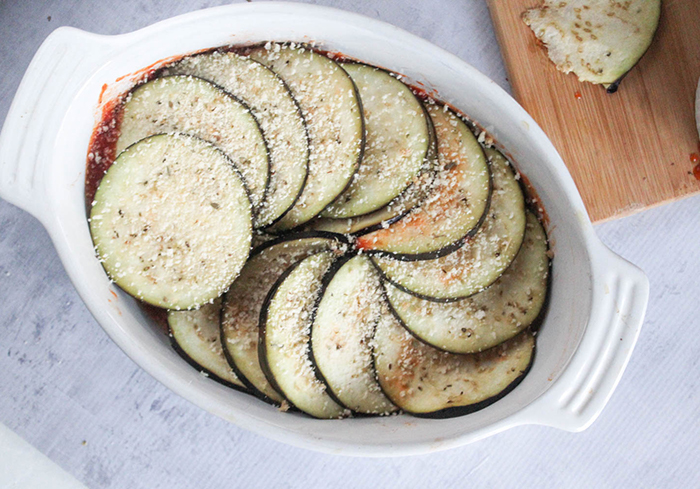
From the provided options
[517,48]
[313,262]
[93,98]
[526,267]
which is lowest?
[526,267]

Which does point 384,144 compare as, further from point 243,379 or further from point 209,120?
point 243,379

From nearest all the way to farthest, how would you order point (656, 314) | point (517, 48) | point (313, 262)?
point (313, 262) → point (517, 48) → point (656, 314)

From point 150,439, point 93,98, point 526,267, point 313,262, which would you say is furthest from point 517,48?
point 150,439

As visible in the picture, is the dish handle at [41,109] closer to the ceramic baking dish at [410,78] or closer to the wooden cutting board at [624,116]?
the ceramic baking dish at [410,78]

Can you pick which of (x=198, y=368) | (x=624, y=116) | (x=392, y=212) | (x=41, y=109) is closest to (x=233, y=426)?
(x=198, y=368)

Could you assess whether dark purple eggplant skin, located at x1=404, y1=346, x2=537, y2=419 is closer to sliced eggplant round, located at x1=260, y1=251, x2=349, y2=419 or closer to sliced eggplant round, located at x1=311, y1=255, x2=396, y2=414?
sliced eggplant round, located at x1=311, y1=255, x2=396, y2=414

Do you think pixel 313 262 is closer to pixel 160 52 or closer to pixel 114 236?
pixel 114 236

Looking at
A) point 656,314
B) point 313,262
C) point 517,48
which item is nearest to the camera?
point 313,262
